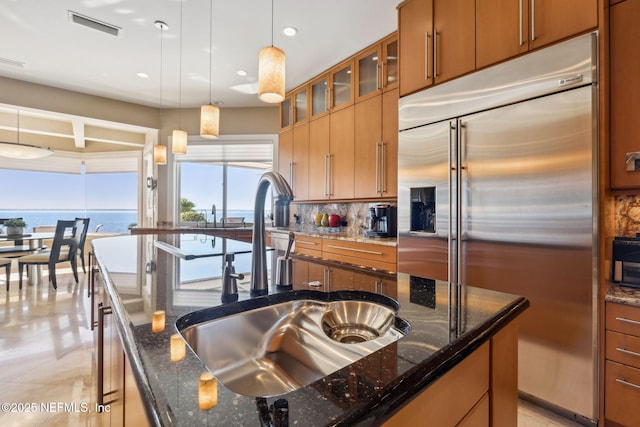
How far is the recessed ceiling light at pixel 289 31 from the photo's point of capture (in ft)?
9.75

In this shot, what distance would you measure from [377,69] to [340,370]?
126 inches

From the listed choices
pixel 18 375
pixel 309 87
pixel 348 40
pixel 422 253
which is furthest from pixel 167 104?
pixel 422 253

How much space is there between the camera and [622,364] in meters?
1.48

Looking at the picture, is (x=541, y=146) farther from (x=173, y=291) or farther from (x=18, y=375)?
(x=18, y=375)

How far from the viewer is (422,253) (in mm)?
2328

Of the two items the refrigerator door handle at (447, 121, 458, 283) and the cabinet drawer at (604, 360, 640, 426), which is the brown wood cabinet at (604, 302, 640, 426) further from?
the refrigerator door handle at (447, 121, 458, 283)

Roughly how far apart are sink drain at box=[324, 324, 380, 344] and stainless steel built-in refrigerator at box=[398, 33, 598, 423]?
138 cm

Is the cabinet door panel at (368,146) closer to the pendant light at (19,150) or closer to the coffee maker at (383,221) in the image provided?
the coffee maker at (383,221)

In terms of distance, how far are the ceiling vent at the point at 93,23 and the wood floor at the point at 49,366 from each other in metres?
2.91

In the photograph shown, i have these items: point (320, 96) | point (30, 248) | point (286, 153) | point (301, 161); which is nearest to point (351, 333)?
point (301, 161)

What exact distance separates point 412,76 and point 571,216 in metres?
1.51

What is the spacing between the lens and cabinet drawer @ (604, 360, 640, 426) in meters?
1.45

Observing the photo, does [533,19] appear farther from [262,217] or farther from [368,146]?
[262,217]

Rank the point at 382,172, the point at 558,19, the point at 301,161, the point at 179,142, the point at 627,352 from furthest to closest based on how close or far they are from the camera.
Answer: the point at 301,161
the point at 179,142
the point at 382,172
the point at 558,19
the point at 627,352
